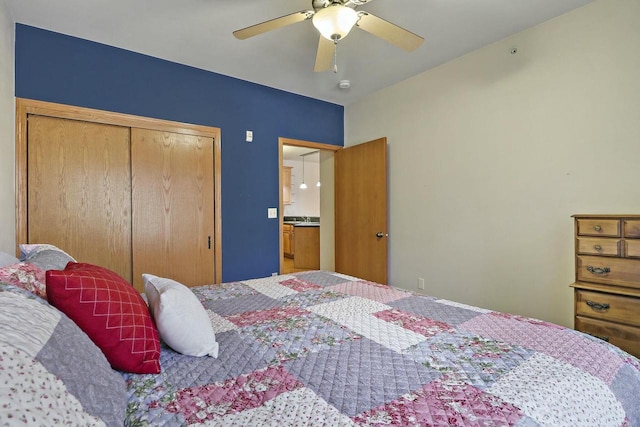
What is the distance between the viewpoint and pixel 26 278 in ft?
3.27

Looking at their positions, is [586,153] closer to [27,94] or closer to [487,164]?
[487,164]

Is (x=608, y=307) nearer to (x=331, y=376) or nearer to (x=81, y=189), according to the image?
(x=331, y=376)

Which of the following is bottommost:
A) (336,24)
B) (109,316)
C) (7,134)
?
(109,316)

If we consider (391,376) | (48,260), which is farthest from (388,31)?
(48,260)

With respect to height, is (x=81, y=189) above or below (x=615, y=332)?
above

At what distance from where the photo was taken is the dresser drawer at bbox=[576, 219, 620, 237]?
194 centimetres

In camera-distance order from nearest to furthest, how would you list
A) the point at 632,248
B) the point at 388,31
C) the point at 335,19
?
the point at 335,19 → the point at 632,248 → the point at 388,31

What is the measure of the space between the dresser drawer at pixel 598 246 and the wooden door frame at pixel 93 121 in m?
3.08

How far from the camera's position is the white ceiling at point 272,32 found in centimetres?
227

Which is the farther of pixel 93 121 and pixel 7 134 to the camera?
pixel 93 121

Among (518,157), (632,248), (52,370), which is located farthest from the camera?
(518,157)

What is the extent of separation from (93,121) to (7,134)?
2.01 ft

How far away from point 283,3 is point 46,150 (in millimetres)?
2222

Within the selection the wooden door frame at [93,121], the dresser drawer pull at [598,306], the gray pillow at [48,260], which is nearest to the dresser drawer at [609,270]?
the dresser drawer pull at [598,306]
